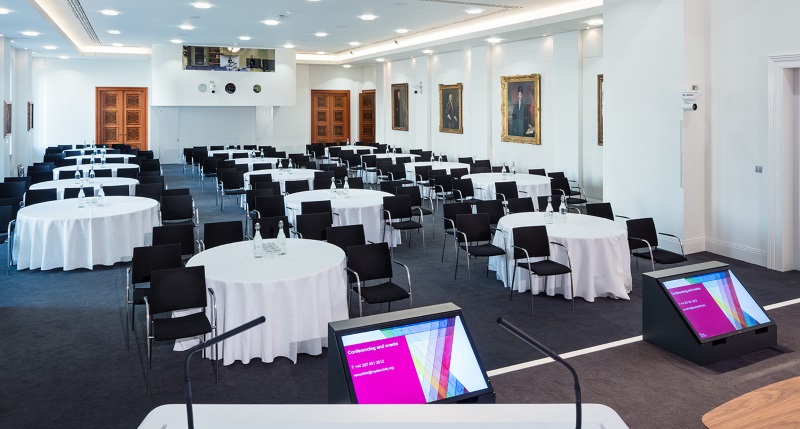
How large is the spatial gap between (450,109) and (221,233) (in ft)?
38.6

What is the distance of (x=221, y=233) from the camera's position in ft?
24.3

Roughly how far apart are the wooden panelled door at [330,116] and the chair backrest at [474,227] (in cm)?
1698

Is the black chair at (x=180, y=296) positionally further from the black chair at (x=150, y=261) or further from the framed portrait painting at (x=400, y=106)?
the framed portrait painting at (x=400, y=106)

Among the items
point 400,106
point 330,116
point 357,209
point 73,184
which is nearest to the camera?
point 357,209

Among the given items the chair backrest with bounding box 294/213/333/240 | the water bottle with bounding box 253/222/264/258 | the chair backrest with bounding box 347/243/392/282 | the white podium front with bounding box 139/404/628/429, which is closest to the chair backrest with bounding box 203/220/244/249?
the chair backrest with bounding box 294/213/333/240

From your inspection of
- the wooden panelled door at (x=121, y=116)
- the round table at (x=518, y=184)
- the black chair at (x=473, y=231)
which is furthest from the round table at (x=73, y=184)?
the wooden panelled door at (x=121, y=116)

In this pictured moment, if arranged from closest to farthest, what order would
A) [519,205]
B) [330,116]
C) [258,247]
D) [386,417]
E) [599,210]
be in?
1. [386,417]
2. [258,247]
3. [599,210]
4. [519,205]
5. [330,116]

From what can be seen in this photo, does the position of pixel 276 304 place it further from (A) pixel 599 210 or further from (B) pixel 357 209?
(A) pixel 599 210

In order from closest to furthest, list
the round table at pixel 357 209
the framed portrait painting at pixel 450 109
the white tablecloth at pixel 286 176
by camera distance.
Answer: the round table at pixel 357 209
the white tablecloth at pixel 286 176
the framed portrait painting at pixel 450 109

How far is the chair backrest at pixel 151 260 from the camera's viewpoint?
241 inches

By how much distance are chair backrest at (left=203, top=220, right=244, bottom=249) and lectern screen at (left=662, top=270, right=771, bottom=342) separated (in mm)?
4453

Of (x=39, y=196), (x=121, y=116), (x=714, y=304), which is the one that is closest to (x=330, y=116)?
(x=121, y=116)

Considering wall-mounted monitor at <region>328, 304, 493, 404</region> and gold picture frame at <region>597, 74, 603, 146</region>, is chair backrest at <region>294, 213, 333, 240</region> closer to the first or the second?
wall-mounted monitor at <region>328, 304, 493, 404</region>

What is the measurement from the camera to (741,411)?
275 centimetres
